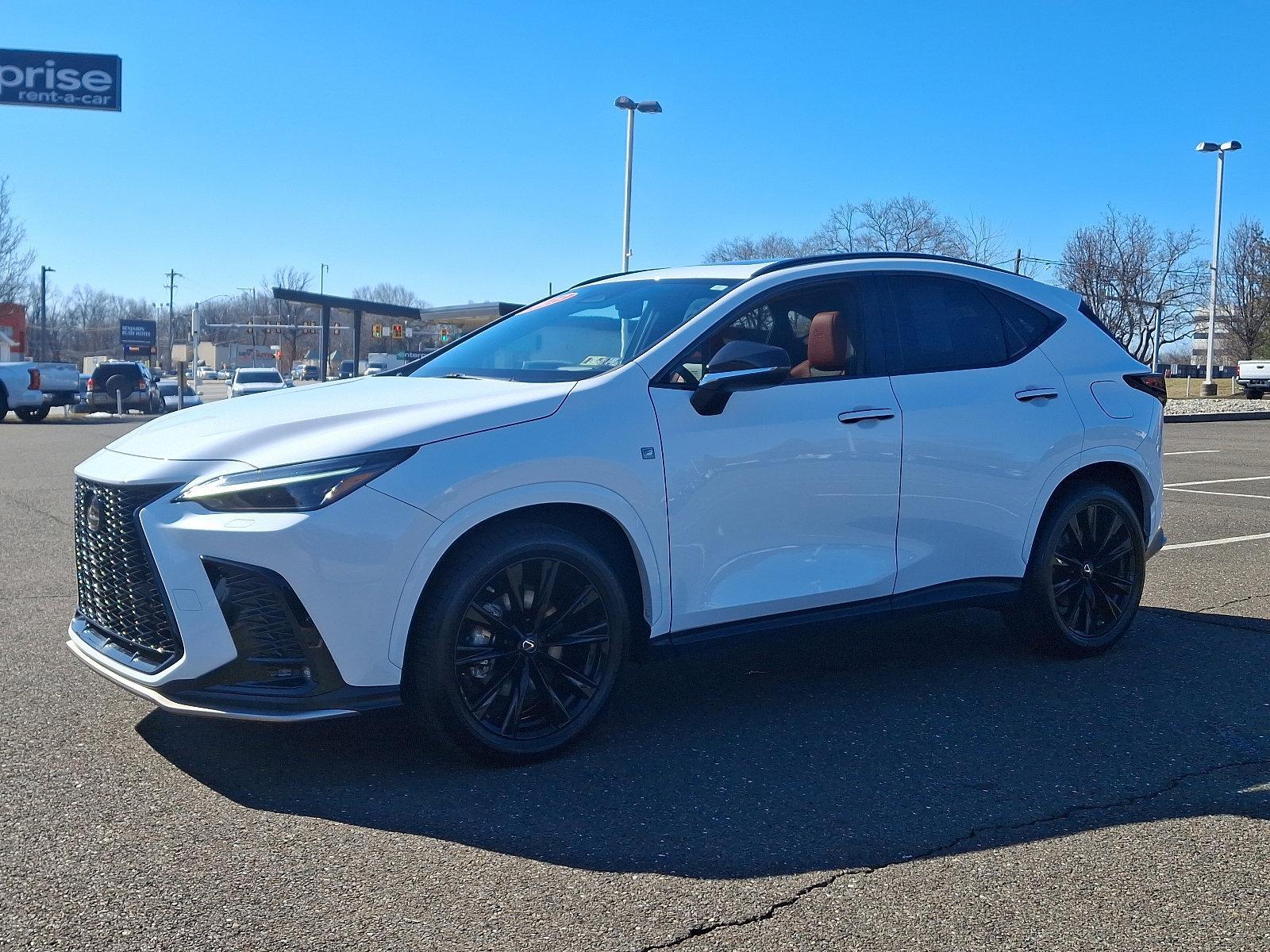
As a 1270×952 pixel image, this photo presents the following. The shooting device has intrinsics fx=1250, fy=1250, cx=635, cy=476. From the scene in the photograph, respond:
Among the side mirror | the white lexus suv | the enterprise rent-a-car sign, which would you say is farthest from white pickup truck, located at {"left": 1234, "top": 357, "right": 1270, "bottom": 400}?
the side mirror

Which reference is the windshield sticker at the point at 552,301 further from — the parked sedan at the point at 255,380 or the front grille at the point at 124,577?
the parked sedan at the point at 255,380

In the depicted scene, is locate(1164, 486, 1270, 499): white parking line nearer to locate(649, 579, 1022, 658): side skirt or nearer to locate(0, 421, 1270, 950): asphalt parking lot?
locate(0, 421, 1270, 950): asphalt parking lot

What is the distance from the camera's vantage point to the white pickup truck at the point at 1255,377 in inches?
1847

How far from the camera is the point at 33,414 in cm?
3022

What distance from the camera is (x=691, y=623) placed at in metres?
4.55

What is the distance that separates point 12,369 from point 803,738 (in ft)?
93.2

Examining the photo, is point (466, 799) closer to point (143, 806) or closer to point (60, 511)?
point (143, 806)

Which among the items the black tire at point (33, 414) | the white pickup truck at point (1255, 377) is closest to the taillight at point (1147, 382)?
the black tire at point (33, 414)

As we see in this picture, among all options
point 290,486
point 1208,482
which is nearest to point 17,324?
point 1208,482

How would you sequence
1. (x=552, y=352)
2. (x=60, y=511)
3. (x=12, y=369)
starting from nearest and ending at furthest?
(x=552, y=352) → (x=60, y=511) → (x=12, y=369)

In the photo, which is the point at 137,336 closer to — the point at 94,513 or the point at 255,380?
the point at 255,380

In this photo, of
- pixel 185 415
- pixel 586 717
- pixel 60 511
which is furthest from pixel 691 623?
pixel 60 511

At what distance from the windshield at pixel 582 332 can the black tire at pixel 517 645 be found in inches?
30.2

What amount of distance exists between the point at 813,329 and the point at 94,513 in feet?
9.16
